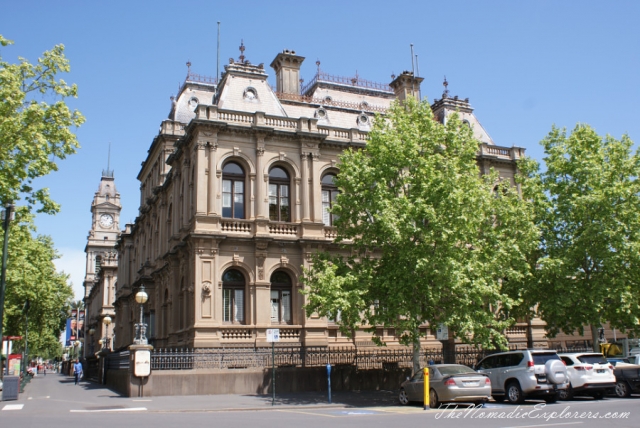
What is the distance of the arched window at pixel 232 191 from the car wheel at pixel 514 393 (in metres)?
16.4

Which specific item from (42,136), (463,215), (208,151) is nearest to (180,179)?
(208,151)

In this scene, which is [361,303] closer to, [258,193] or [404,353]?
[404,353]

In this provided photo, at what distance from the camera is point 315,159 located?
110 ft

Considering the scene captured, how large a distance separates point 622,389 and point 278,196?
18.5 metres

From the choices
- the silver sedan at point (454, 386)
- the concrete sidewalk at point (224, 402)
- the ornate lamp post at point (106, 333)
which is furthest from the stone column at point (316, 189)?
the ornate lamp post at point (106, 333)

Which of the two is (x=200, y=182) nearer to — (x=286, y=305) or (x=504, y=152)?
(x=286, y=305)

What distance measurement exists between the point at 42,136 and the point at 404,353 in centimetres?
1885

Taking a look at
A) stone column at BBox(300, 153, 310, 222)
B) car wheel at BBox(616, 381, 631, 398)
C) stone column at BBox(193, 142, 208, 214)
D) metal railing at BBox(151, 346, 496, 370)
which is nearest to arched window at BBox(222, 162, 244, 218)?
stone column at BBox(193, 142, 208, 214)

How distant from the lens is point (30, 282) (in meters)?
42.1

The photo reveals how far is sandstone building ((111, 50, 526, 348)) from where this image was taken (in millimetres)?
30203

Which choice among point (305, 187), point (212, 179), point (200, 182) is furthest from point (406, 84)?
point (200, 182)

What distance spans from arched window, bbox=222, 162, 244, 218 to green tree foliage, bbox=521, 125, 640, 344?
47.7ft

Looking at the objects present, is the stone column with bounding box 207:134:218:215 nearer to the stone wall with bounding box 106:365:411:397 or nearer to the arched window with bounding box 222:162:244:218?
the arched window with bounding box 222:162:244:218

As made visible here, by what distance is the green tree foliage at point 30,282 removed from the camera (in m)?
31.0
